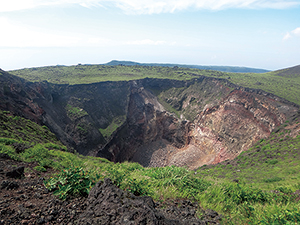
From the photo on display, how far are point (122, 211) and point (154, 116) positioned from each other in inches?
2010

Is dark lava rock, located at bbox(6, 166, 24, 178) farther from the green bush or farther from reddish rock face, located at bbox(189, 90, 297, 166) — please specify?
reddish rock face, located at bbox(189, 90, 297, 166)

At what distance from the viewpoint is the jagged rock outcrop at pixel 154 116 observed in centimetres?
3497

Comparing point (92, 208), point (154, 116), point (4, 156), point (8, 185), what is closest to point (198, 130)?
point (154, 116)

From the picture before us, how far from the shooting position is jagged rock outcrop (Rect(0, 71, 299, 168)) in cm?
3497

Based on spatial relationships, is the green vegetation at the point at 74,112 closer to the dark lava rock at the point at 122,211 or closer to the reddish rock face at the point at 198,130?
the reddish rock face at the point at 198,130

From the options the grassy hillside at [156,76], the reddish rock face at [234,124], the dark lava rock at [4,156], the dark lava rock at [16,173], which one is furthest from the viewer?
the grassy hillside at [156,76]

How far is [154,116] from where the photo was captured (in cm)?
5544

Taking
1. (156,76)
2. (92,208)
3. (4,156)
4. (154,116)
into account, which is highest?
(156,76)

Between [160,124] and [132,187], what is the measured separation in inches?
1915

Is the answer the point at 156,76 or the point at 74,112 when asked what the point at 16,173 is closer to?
the point at 74,112

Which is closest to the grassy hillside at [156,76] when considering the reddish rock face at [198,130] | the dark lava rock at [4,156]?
the reddish rock face at [198,130]

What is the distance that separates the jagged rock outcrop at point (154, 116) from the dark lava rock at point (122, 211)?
2799 cm

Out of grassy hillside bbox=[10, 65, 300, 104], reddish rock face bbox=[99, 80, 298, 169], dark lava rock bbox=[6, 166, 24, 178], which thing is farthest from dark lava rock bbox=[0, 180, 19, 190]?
grassy hillside bbox=[10, 65, 300, 104]

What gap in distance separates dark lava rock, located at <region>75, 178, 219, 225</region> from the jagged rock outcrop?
27990 millimetres
